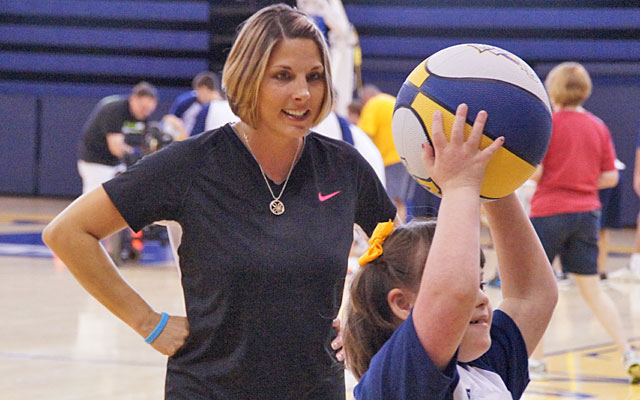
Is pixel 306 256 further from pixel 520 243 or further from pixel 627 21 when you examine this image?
pixel 627 21

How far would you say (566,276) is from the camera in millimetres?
8727

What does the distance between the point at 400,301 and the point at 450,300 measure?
0.24 m

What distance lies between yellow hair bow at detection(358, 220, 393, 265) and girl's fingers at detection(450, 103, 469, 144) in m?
0.24

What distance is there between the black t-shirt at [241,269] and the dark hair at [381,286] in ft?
1.63

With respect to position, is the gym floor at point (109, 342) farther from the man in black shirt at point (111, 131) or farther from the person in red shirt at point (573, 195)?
the man in black shirt at point (111, 131)

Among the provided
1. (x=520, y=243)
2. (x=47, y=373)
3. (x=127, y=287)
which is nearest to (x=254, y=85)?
(x=127, y=287)

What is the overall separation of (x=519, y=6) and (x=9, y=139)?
8374 millimetres

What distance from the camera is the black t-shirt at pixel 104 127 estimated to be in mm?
8781

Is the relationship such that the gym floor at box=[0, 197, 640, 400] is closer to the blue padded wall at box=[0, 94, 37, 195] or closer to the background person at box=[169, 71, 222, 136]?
the background person at box=[169, 71, 222, 136]

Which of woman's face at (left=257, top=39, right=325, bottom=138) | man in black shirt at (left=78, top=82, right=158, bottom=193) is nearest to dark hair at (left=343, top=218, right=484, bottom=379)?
woman's face at (left=257, top=39, right=325, bottom=138)

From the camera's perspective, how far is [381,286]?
5.01 ft

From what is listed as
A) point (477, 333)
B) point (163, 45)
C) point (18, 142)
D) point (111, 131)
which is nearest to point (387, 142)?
point (111, 131)

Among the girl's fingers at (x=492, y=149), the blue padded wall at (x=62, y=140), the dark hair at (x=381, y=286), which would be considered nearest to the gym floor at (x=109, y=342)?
the dark hair at (x=381, y=286)

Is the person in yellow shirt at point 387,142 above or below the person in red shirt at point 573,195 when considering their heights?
below
